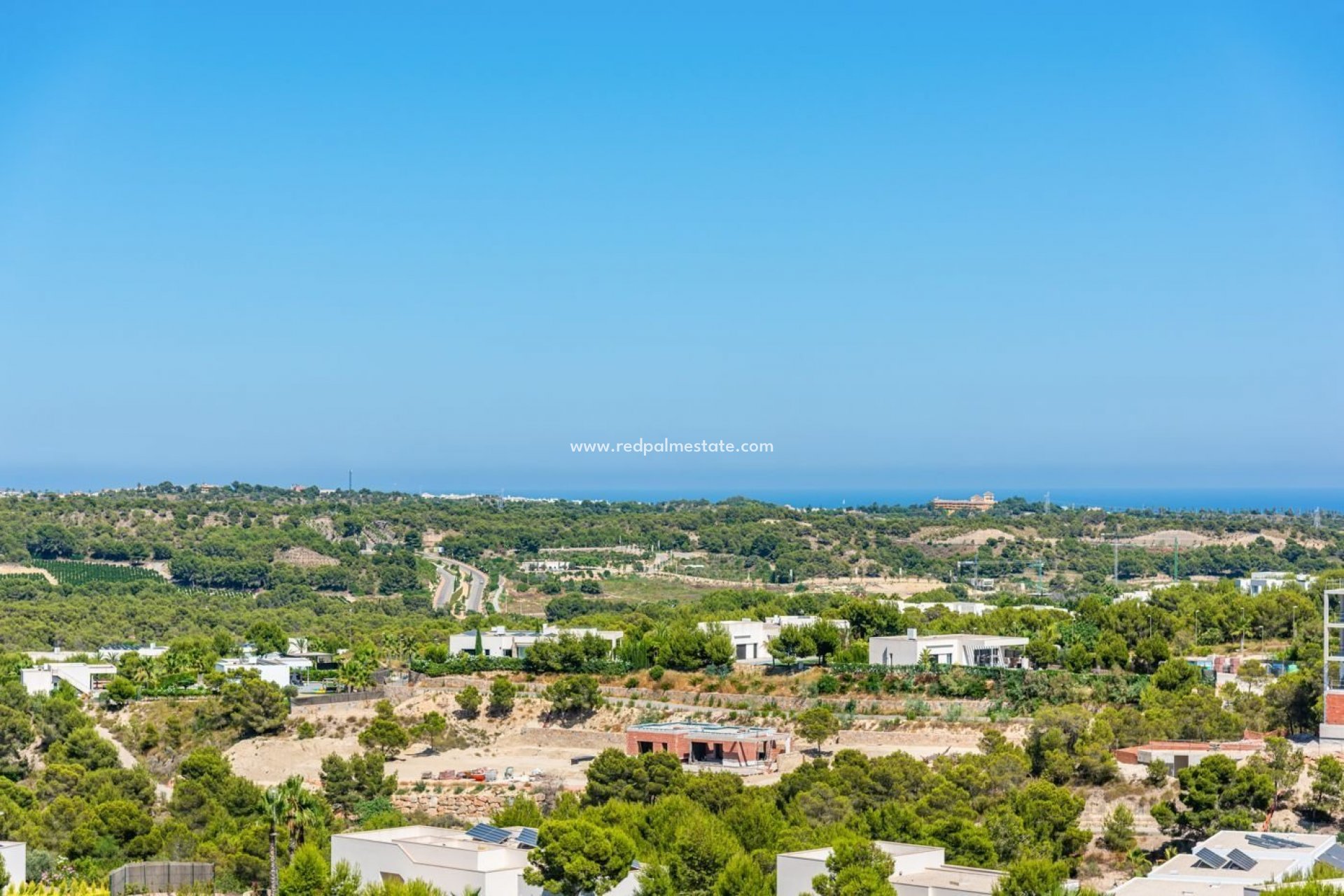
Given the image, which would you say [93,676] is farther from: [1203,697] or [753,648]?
[1203,697]

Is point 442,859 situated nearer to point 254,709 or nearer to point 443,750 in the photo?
point 443,750

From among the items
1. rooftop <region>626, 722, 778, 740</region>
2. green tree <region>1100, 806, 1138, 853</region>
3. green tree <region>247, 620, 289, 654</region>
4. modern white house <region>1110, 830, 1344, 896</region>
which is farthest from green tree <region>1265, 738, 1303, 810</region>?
green tree <region>247, 620, 289, 654</region>

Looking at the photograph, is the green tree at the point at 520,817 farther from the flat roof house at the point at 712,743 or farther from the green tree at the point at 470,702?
the green tree at the point at 470,702

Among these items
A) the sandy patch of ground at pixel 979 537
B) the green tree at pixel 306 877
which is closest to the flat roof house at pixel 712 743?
the green tree at pixel 306 877

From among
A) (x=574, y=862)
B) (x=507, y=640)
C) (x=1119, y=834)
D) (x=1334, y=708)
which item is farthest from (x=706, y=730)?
(x=574, y=862)

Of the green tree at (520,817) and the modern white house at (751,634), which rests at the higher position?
the modern white house at (751,634)

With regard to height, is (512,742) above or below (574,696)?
below
